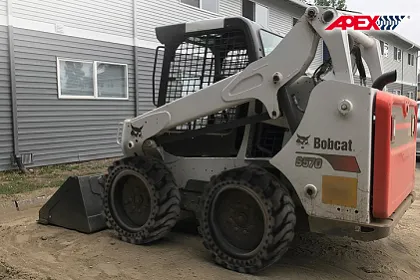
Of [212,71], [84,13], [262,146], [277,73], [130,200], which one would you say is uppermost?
[84,13]

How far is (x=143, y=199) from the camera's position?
16.0 ft

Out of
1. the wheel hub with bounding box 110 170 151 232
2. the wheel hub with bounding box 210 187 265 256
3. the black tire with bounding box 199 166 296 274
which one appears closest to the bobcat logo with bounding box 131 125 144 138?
the wheel hub with bounding box 110 170 151 232

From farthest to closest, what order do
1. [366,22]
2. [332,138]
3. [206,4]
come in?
[206,4], [366,22], [332,138]

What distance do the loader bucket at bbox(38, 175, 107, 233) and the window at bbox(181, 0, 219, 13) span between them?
1095 cm

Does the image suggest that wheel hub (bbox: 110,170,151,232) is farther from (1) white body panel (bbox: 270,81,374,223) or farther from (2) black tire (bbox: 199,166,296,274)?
(1) white body panel (bbox: 270,81,374,223)

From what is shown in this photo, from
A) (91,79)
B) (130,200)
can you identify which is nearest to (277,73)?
(130,200)

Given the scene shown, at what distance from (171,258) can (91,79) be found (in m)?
8.35

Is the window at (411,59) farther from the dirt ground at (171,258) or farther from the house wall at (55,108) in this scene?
the dirt ground at (171,258)

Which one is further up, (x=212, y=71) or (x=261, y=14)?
(x=261, y=14)

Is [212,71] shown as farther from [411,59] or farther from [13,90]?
[411,59]

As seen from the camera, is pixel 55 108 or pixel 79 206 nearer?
pixel 79 206

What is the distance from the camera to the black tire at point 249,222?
12.3 ft

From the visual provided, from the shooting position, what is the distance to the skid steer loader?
352 cm

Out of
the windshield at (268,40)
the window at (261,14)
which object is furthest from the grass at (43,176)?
the window at (261,14)
